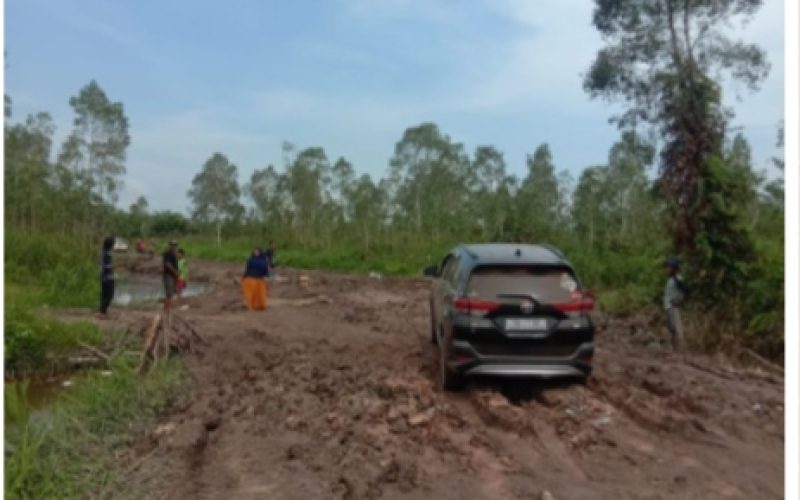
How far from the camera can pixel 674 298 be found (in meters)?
11.5

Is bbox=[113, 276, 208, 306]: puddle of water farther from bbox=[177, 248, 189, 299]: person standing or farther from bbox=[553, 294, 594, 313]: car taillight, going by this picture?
bbox=[553, 294, 594, 313]: car taillight

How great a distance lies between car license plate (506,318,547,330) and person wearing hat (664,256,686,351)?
15.3ft

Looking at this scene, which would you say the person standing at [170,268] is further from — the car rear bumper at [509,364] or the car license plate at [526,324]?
the car license plate at [526,324]

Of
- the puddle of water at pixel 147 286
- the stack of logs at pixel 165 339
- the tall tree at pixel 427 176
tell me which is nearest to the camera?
the stack of logs at pixel 165 339

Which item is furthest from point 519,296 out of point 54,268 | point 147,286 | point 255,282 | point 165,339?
point 147,286

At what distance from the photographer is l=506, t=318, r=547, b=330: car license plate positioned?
7.68 meters

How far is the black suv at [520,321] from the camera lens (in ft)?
25.2

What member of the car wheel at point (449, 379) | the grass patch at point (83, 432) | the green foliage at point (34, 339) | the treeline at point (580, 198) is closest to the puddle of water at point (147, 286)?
the treeline at point (580, 198)

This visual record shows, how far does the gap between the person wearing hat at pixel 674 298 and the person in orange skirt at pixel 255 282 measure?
9.13 m

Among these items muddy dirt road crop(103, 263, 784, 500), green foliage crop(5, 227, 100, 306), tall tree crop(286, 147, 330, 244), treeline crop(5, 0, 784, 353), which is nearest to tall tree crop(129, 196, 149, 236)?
treeline crop(5, 0, 784, 353)

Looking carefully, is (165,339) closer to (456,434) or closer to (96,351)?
(96,351)

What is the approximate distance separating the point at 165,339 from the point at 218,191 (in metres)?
61.2

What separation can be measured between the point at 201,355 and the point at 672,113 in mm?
11771

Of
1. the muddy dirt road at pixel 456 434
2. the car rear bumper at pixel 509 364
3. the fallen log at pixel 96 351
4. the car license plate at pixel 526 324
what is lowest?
the muddy dirt road at pixel 456 434
